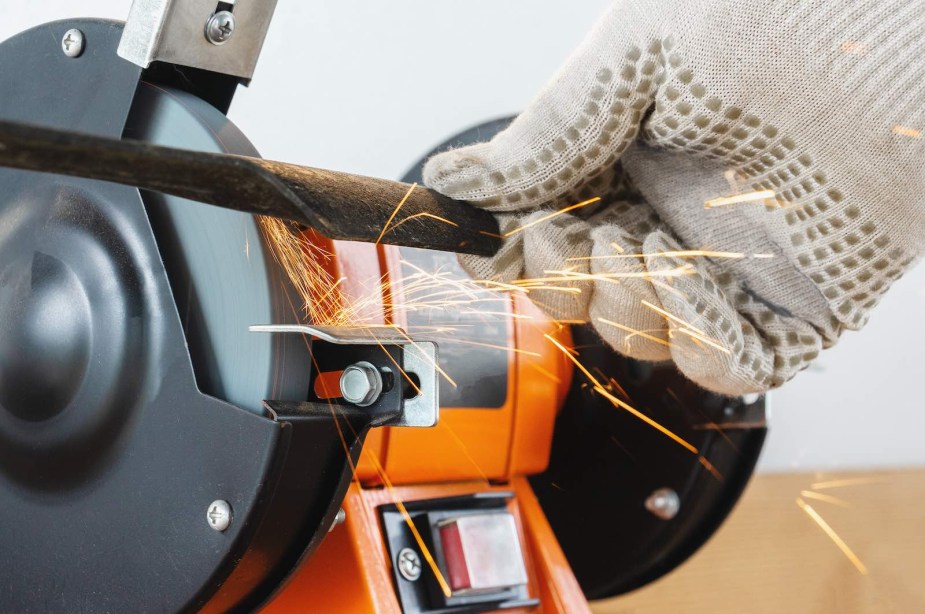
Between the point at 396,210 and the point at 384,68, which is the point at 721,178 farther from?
the point at 384,68

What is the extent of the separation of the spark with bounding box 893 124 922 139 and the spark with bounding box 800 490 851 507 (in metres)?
1.60

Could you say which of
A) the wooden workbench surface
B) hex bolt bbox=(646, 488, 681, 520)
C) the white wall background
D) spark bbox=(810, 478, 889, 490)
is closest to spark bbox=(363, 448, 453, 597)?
hex bolt bbox=(646, 488, 681, 520)

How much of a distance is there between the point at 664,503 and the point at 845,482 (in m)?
1.11

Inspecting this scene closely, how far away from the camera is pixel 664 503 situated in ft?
4.93

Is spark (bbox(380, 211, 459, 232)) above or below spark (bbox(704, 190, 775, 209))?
below

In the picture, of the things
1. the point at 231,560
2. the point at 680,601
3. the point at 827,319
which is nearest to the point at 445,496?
the point at 231,560

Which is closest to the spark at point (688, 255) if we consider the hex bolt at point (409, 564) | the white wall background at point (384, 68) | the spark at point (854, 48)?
the spark at point (854, 48)

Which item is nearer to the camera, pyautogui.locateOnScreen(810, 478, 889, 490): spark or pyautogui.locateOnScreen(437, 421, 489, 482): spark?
pyautogui.locateOnScreen(437, 421, 489, 482): spark

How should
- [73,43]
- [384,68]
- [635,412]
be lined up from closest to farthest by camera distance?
[73,43]
[635,412]
[384,68]

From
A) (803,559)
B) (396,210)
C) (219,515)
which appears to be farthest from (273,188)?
(803,559)

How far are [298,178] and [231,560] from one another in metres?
0.35

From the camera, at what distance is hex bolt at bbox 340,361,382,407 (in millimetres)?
856

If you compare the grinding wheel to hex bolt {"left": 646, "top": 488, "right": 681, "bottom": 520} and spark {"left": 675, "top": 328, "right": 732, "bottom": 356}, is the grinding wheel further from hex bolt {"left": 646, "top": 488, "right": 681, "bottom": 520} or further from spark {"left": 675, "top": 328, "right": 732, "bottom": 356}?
hex bolt {"left": 646, "top": 488, "right": 681, "bottom": 520}

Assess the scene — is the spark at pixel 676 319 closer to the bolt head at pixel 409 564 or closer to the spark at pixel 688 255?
the spark at pixel 688 255
